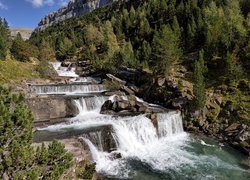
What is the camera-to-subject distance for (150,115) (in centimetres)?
3881

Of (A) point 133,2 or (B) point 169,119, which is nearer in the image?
(B) point 169,119

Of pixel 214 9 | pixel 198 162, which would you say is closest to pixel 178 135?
pixel 198 162

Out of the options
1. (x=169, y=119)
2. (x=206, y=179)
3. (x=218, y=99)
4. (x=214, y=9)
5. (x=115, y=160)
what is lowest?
(x=206, y=179)

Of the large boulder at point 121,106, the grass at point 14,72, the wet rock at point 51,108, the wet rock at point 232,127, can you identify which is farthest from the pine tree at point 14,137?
the grass at point 14,72

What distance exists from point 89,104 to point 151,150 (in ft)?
54.8

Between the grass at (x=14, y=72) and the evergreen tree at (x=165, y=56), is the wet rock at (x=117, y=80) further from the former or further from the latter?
the grass at (x=14, y=72)

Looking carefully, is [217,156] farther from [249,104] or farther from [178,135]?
[249,104]

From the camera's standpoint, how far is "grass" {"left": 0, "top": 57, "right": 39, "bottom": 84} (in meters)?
59.2

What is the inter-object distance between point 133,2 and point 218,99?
133457 millimetres

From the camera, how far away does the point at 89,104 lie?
44844mm

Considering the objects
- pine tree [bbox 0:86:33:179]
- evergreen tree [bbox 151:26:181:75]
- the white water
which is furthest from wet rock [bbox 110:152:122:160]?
the white water

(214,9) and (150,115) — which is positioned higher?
(214,9)

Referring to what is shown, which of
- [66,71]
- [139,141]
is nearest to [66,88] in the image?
[139,141]

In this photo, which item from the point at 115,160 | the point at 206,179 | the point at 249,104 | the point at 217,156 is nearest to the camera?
the point at 206,179
